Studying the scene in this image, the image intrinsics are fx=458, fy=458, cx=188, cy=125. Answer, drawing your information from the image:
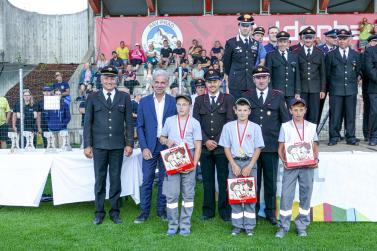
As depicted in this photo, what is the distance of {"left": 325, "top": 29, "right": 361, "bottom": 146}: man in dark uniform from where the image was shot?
7.90 meters

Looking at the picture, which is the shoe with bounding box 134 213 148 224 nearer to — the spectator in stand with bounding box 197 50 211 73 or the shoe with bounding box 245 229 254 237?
the shoe with bounding box 245 229 254 237

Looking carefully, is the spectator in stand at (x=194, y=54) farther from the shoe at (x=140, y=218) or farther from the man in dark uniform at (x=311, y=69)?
the shoe at (x=140, y=218)

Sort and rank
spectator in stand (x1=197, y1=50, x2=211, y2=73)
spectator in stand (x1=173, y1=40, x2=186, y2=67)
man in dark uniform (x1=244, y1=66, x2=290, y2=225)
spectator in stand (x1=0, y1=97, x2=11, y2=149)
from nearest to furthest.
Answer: man in dark uniform (x1=244, y1=66, x2=290, y2=225), spectator in stand (x1=0, y1=97, x2=11, y2=149), spectator in stand (x1=197, y1=50, x2=211, y2=73), spectator in stand (x1=173, y1=40, x2=186, y2=67)

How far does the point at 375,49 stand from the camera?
814 cm

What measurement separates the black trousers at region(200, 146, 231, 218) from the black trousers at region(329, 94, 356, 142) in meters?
2.78

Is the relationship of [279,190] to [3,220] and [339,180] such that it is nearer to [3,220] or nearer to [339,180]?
[339,180]

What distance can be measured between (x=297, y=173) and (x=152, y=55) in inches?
500

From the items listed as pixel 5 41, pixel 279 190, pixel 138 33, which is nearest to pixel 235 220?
pixel 279 190

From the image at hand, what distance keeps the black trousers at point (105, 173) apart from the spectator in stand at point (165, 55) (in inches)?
420

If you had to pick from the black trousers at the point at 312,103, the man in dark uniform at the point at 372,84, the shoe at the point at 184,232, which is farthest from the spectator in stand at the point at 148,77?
the shoe at the point at 184,232

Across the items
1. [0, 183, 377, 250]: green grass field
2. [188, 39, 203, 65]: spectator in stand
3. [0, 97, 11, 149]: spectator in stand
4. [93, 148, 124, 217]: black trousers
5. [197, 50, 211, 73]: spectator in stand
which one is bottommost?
[0, 183, 377, 250]: green grass field

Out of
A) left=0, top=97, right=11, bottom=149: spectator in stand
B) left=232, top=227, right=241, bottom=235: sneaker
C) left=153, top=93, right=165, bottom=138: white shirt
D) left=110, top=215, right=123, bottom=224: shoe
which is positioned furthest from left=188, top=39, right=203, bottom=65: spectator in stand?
left=232, top=227, right=241, bottom=235: sneaker

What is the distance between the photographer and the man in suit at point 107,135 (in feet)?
20.4

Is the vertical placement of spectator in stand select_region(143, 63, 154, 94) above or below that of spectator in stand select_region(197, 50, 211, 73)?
below
